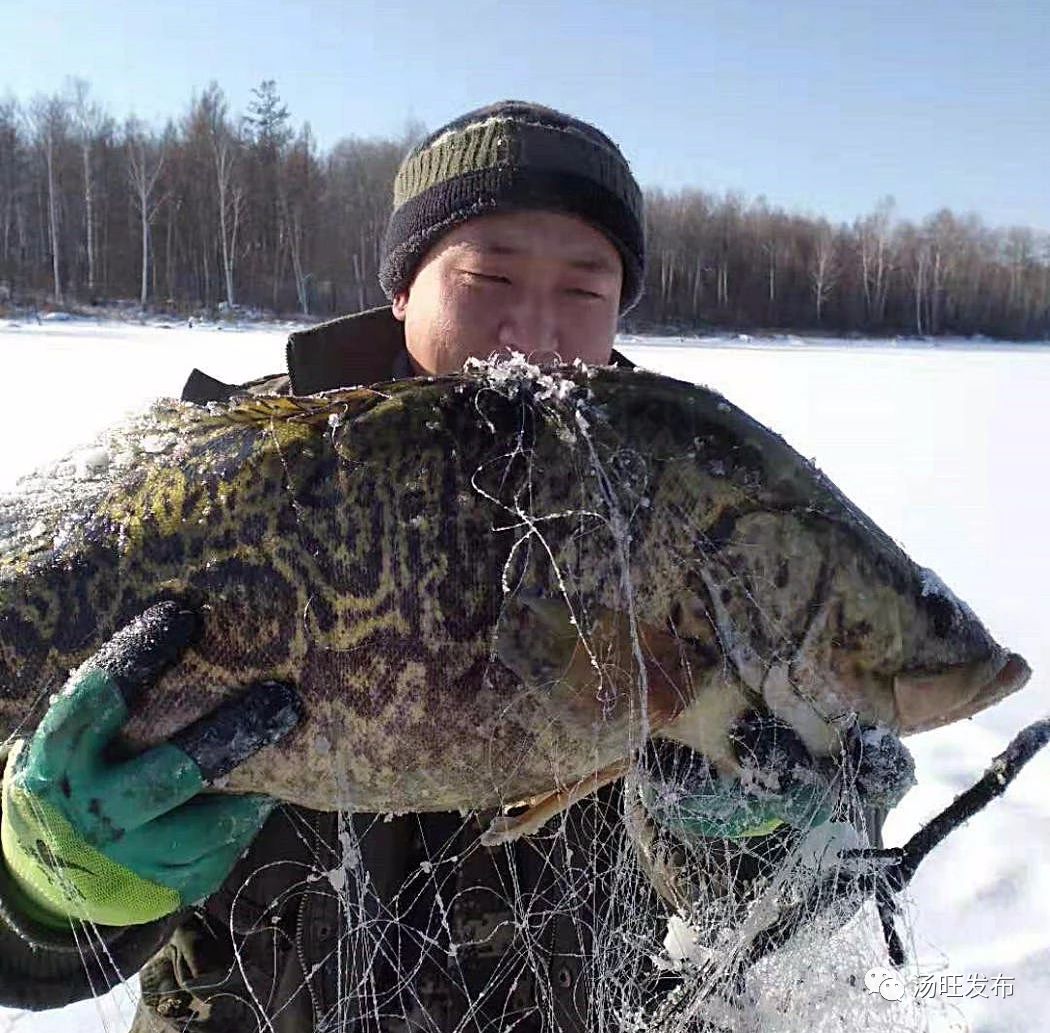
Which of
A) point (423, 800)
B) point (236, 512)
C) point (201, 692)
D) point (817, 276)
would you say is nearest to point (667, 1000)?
point (423, 800)

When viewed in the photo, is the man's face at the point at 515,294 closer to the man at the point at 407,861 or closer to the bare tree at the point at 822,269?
the man at the point at 407,861

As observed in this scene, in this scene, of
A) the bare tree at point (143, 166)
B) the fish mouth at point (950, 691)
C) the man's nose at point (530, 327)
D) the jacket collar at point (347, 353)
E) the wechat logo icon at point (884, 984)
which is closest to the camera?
the fish mouth at point (950, 691)

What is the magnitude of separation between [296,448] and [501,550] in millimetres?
A: 381

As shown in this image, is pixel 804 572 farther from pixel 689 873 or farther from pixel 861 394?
pixel 861 394

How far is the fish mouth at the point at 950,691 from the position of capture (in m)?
1.72

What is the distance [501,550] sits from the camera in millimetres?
1574

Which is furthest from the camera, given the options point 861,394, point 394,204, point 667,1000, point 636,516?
point 861,394

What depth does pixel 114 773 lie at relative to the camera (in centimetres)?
161

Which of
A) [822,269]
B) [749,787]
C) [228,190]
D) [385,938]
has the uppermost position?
[228,190]

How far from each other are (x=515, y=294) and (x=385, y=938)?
1435mm

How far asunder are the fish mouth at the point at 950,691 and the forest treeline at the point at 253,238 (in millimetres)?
37710

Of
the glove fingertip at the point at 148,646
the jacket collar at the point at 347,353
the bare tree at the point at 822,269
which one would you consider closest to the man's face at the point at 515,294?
the jacket collar at the point at 347,353

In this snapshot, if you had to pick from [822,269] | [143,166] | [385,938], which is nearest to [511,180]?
[385,938]

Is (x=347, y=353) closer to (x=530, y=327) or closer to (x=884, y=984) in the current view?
(x=530, y=327)
